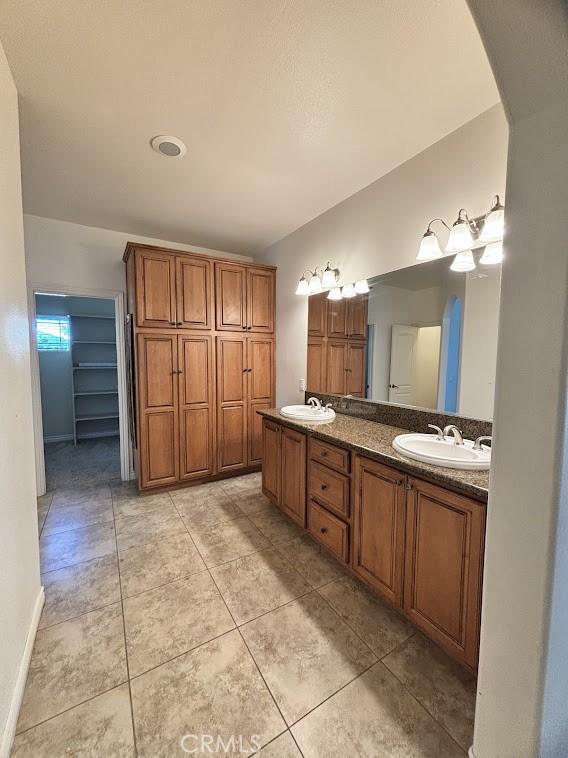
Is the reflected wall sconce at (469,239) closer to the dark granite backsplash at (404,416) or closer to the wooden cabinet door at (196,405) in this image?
the dark granite backsplash at (404,416)

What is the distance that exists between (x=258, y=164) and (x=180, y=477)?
270cm

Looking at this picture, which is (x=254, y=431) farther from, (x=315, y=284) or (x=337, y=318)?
(x=315, y=284)

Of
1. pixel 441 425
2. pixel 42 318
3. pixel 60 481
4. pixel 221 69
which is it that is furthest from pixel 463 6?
pixel 42 318

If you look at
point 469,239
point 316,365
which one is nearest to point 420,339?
point 469,239

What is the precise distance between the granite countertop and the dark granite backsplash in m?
0.05

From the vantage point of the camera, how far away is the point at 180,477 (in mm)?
2900

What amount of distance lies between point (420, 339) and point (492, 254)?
1.95ft

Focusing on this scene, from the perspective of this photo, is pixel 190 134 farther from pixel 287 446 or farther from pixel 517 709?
pixel 517 709

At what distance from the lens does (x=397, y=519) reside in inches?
55.1

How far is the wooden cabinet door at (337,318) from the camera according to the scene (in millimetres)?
2533

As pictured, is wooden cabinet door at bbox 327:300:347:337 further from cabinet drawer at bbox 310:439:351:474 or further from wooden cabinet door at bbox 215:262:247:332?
cabinet drawer at bbox 310:439:351:474

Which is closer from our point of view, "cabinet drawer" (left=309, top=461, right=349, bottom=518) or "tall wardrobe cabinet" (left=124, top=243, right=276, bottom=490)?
"cabinet drawer" (left=309, top=461, right=349, bottom=518)

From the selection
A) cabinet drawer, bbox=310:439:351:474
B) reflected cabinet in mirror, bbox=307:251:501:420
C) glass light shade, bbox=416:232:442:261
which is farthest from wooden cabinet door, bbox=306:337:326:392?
glass light shade, bbox=416:232:442:261

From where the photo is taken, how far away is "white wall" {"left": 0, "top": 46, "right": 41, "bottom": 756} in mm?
1046
